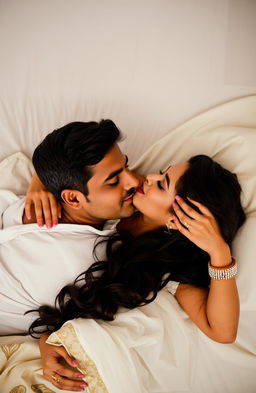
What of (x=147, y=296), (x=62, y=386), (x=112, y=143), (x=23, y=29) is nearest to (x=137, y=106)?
(x=112, y=143)

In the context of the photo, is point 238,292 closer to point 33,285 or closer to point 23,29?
point 33,285

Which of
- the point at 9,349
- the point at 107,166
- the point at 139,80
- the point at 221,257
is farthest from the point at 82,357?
the point at 139,80

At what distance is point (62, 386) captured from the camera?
1077 mm

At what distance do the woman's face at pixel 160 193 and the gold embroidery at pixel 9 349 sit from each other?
761 mm

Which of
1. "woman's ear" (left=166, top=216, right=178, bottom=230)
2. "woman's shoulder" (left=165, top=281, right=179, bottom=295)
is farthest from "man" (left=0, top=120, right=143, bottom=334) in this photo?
"woman's shoulder" (left=165, top=281, right=179, bottom=295)

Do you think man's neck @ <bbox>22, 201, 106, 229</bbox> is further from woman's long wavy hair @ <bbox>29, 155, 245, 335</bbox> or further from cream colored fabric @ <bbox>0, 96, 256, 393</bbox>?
cream colored fabric @ <bbox>0, 96, 256, 393</bbox>

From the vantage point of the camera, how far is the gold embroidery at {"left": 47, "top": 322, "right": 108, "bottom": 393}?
1.03 meters

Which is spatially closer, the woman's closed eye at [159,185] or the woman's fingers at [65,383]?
the woman's fingers at [65,383]

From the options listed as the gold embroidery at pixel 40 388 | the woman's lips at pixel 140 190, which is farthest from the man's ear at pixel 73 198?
the gold embroidery at pixel 40 388

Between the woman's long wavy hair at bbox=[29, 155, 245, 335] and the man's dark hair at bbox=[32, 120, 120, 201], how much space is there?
0.32m

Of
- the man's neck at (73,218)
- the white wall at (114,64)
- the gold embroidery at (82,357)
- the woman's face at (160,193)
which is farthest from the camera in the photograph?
the white wall at (114,64)

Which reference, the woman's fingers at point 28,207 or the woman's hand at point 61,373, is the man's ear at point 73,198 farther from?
the woman's hand at point 61,373

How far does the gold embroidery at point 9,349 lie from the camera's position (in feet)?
3.86

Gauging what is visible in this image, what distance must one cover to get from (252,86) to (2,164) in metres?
1.32
